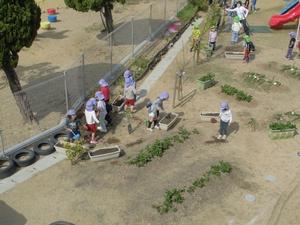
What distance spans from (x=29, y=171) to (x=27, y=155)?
2.17 feet

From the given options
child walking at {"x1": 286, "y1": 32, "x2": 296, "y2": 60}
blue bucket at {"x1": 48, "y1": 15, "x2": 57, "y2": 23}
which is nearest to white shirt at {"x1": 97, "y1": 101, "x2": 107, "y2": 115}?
child walking at {"x1": 286, "y1": 32, "x2": 296, "y2": 60}

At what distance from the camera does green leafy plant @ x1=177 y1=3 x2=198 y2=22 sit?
82.8 feet

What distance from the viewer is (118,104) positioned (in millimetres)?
15438

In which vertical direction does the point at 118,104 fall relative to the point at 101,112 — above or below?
below

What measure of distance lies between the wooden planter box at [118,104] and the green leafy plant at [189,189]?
178 inches

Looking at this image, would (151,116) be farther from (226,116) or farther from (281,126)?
(281,126)

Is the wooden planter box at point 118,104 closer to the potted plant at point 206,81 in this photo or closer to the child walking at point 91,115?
the child walking at point 91,115

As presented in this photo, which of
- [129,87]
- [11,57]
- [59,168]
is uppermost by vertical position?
[11,57]

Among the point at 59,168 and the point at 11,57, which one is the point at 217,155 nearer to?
the point at 59,168

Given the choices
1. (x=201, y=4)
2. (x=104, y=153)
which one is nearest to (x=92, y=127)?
(x=104, y=153)

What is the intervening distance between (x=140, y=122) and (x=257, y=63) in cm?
710

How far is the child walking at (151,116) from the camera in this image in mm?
13766

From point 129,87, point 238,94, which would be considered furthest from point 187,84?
point 129,87

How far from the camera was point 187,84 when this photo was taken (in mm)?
17250
